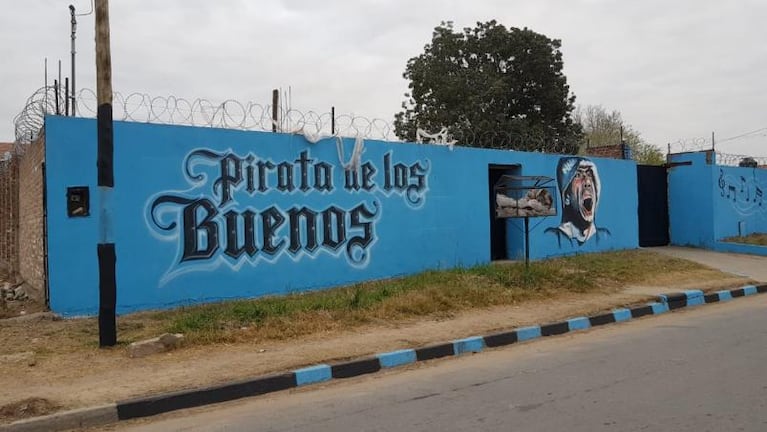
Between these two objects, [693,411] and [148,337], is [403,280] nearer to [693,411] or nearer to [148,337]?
[148,337]

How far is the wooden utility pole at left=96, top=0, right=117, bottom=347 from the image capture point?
7168 millimetres

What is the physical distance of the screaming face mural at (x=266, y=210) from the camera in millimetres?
9672

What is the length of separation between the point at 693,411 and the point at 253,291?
709 cm

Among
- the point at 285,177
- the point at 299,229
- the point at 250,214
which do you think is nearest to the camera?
the point at 250,214

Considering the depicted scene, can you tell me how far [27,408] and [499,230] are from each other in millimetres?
11919

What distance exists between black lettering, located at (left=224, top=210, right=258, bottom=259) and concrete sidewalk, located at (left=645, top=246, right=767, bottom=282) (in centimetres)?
1060

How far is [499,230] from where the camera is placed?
51.1 ft

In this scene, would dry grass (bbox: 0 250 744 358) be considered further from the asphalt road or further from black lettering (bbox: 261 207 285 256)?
the asphalt road

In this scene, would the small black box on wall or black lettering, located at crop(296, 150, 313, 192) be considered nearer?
the small black box on wall

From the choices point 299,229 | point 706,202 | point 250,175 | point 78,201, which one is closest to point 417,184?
point 299,229

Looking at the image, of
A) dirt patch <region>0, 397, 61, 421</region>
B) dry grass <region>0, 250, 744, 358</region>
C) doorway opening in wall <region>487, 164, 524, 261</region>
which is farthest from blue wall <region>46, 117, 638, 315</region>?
dirt patch <region>0, 397, 61, 421</region>

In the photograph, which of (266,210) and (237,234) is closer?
(237,234)

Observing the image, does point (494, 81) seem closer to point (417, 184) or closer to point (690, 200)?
point (690, 200)

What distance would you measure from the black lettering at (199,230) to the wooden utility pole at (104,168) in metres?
2.41
